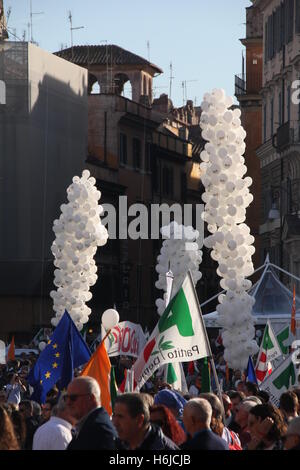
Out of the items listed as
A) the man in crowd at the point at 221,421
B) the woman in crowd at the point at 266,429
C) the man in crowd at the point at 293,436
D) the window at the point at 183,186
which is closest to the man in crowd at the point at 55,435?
the woman in crowd at the point at 266,429

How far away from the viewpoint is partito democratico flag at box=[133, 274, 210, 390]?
42.7ft

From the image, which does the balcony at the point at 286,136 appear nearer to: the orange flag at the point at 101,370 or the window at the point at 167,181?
the window at the point at 167,181

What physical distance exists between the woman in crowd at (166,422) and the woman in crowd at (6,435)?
183 centimetres

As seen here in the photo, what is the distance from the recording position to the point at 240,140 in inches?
1085

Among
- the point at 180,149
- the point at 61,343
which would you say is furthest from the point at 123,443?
the point at 180,149

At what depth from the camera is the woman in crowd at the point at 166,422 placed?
10.2 metres

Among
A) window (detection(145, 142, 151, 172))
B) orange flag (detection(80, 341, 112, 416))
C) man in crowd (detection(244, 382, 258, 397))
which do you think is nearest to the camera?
orange flag (detection(80, 341, 112, 416))

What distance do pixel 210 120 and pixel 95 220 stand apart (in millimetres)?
8175

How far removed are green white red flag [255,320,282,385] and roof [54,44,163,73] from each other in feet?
190

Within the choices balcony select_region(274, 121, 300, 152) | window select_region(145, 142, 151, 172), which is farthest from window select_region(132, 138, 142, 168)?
balcony select_region(274, 121, 300, 152)

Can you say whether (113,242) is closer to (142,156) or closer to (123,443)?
(142,156)

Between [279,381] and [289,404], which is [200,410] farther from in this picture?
[279,381]

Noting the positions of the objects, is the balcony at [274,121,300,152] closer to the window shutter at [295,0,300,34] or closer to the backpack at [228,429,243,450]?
the window shutter at [295,0,300,34]

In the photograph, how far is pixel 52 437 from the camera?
945cm
